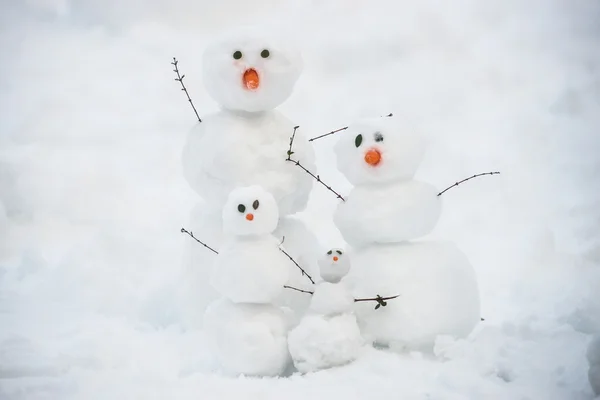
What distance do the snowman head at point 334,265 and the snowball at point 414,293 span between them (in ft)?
0.33

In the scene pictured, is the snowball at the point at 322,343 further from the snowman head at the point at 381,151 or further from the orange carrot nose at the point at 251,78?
the orange carrot nose at the point at 251,78

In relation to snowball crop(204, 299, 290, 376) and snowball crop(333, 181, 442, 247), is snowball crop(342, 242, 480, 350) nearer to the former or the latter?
snowball crop(333, 181, 442, 247)

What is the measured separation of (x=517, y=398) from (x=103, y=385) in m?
1.35

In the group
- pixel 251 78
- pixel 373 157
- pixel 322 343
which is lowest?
pixel 322 343

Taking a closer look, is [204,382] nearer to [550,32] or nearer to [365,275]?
[365,275]

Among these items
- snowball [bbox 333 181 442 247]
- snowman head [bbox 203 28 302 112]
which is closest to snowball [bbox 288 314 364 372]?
snowball [bbox 333 181 442 247]

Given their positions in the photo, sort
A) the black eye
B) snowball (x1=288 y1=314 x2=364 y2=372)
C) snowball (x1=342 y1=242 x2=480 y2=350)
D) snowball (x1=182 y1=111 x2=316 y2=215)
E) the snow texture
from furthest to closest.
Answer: snowball (x1=182 y1=111 x2=316 y2=215)
the black eye
snowball (x1=342 y1=242 x2=480 y2=350)
snowball (x1=288 y1=314 x2=364 y2=372)
the snow texture

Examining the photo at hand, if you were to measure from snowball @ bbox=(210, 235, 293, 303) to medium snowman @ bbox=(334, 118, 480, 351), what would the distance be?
0.36 metres

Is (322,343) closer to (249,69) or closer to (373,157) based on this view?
(373,157)

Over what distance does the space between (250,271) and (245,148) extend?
63 cm

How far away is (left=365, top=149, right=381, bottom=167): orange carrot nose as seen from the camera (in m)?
2.34

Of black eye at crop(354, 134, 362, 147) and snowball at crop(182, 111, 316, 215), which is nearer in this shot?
black eye at crop(354, 134, 362, 147)

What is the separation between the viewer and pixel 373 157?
2338 millimetres

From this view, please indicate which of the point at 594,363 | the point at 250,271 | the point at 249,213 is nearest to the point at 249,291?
the point at 250,271
